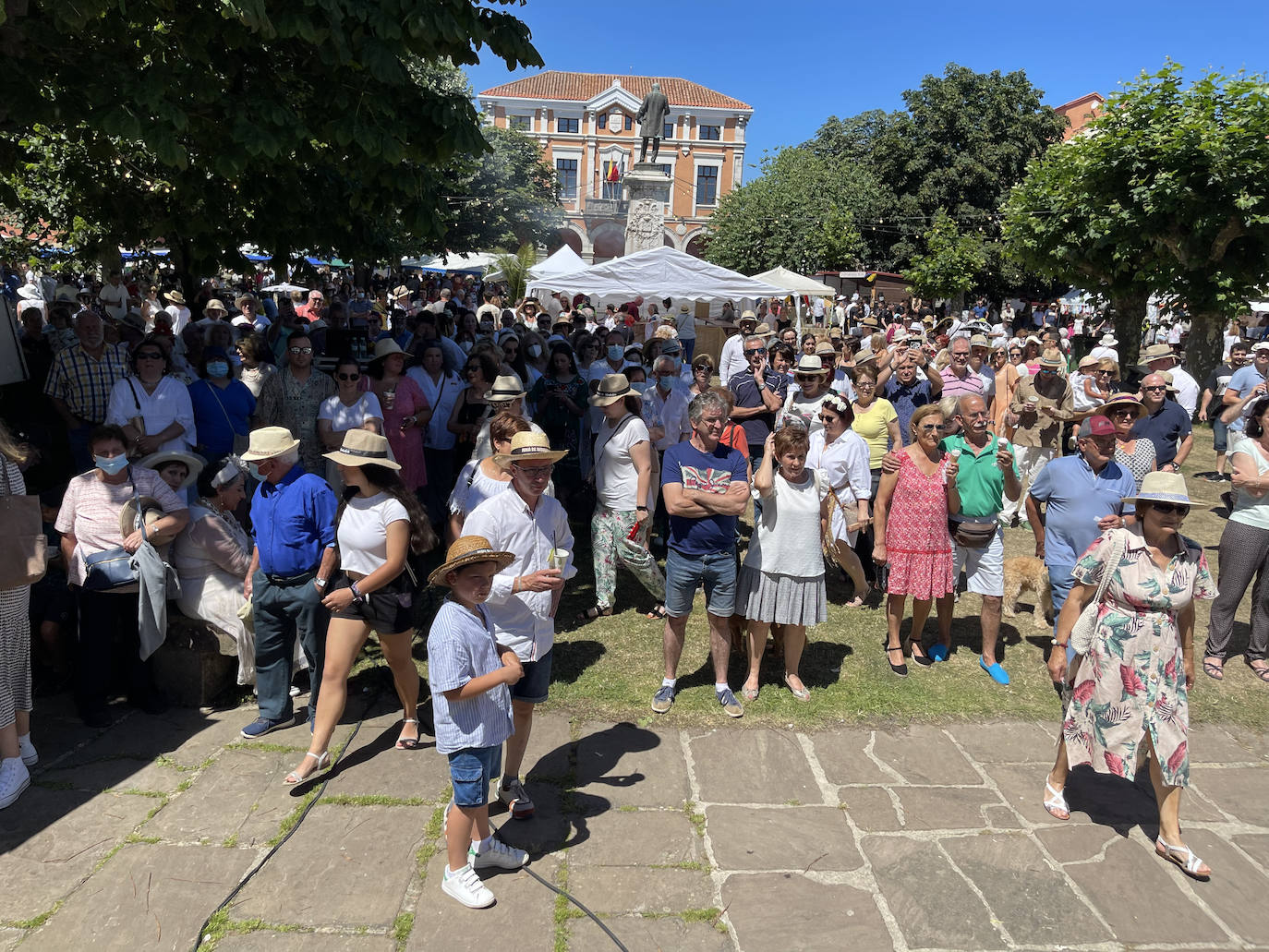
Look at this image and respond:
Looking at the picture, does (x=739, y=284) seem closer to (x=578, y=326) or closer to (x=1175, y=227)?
(x=578, y=326)

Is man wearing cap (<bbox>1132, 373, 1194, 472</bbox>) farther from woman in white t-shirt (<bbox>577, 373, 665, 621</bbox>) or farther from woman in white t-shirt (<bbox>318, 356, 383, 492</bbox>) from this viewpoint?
woman in white t-shirt (<bbox>318, 356, 383, 492</bbox>)

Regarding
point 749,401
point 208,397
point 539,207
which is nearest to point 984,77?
point 539,207

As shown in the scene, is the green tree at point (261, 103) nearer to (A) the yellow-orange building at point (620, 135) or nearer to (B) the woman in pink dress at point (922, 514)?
(B) the woman in pink dress at point (922, 514)

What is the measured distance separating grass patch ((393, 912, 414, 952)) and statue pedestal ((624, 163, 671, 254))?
21.2 meters

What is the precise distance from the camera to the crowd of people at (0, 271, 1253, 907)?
3799 millimetres

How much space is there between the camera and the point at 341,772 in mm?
4336

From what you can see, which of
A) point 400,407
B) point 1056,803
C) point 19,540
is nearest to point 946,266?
point 400,407

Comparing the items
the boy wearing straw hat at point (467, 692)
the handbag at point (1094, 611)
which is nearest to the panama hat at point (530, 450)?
the boy wearing straw hat at point (467, 692)

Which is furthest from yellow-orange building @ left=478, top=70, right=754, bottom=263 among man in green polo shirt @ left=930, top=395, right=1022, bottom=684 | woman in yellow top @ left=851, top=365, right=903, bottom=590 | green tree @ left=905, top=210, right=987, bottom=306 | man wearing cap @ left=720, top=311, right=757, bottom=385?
man in green polo shirt @ left=930, top=395, right=1022, bottom=684

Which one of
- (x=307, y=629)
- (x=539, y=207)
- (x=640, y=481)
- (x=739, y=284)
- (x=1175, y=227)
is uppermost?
(x=539, y=207)

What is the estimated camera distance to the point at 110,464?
455 centimetres

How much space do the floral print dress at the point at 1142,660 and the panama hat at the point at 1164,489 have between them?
201 mm

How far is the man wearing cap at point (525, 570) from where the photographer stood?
374 cm

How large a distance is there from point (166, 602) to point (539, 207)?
41851mm
